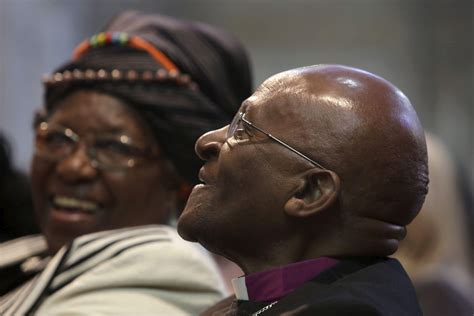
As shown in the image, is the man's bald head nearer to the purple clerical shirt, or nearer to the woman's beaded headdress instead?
the purple clerical shirt

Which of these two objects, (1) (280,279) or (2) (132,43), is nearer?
(1) (280,279)

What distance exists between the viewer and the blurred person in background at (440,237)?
4.00 m

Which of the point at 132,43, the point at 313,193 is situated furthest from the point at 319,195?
the point at 132,43

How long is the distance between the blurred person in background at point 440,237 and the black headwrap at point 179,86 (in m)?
0.91

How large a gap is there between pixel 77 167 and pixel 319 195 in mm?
1416

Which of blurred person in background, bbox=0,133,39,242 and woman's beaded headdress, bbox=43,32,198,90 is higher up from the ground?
woman's beaded headdress, bbox=43,32,198,90

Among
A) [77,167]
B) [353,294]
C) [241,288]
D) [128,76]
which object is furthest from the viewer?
[128,76]

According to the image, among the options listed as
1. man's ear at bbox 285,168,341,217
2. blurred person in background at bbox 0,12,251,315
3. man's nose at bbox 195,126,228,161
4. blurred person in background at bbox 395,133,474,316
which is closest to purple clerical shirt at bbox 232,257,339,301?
man's ear at bbox 285,168,341,217

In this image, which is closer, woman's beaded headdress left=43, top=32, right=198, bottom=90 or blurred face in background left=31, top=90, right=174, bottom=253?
blurred face in background left=31, top=90, right=174, bottom=253

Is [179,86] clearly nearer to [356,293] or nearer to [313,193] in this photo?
[313,193]

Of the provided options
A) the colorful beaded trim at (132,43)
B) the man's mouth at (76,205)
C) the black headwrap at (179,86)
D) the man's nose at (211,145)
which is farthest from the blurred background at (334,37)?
the man's nose at (211,145)

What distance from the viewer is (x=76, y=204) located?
10.9 ft

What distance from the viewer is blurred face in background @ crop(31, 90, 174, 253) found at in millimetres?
3334

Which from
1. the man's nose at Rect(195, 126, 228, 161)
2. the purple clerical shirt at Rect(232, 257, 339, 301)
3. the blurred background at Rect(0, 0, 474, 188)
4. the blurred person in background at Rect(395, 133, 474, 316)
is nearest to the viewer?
the purple clerical shirt at Rect(232, 257, 339, 301)
